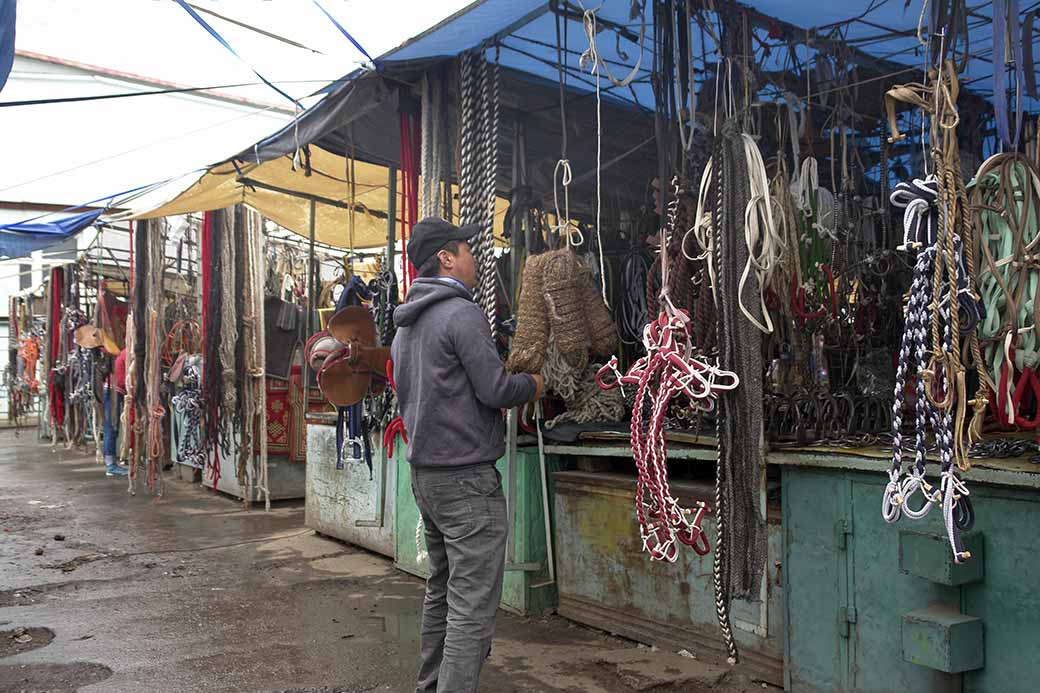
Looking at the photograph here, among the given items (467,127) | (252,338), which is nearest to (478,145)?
(467,127)

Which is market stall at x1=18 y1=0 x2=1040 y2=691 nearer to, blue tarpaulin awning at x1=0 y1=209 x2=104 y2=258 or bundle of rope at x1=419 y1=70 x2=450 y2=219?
bundle of rope at x1=419 y1=70 x2=450 y2=219

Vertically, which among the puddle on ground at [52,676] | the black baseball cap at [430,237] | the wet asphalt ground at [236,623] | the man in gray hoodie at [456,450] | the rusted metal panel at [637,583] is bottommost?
the puddle on ground at [52,676]

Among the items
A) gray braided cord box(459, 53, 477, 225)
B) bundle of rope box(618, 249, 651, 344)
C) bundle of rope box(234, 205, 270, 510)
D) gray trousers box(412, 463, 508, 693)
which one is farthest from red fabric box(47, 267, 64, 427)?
gray trousers box(412, 463, 508, 693)

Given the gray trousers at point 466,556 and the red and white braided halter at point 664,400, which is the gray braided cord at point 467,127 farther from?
the gray trousers at point 466,556

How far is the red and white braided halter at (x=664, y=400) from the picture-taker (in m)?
3.36

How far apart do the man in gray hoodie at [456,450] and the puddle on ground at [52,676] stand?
5.76 ft

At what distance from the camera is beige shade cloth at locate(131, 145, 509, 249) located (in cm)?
662

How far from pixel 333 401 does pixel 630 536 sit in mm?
2074

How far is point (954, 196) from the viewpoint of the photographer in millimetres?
2480

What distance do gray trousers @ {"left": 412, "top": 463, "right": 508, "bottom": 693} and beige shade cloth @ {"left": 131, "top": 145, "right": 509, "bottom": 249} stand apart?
3.35 metres

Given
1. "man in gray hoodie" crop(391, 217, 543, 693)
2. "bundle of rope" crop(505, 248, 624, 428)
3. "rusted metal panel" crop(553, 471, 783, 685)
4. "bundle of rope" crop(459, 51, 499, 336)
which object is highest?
"bundle of rope" crop(459, 51, 499, 336)

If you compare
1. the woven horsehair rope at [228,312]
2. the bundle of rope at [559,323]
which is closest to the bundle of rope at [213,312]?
the woven horsehair rope at [228,312]

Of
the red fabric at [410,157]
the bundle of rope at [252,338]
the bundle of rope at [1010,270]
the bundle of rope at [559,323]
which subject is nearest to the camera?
the bundle of rope at [1010,270]

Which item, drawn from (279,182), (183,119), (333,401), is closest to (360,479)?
(333,401)
